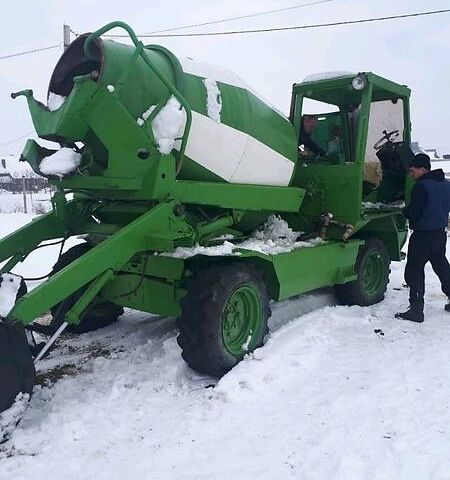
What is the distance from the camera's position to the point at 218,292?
4180 mm

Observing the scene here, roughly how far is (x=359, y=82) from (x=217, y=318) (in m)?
3.16

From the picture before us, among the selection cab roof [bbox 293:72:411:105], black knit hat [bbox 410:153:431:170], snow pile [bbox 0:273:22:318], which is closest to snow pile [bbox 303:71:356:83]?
cab roof [bbox 293:72:411:105]

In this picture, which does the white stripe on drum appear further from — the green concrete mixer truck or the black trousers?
the black trousers

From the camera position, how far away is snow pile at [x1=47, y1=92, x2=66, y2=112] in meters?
4.36

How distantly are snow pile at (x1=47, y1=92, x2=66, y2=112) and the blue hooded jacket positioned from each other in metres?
3.71

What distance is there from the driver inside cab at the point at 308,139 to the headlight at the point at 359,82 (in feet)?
2.37

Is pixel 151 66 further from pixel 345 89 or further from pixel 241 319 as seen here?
pixel 345 89

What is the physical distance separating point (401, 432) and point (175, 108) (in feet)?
9.06

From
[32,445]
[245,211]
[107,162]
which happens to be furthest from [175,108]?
[32,445]

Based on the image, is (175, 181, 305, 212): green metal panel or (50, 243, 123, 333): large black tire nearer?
(175, 181, 305, 212): green metal panel

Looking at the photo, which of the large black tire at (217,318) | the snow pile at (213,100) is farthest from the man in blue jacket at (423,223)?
the snow pile at (213,100)

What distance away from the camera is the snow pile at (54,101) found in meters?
4.36

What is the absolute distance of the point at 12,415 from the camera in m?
3.36

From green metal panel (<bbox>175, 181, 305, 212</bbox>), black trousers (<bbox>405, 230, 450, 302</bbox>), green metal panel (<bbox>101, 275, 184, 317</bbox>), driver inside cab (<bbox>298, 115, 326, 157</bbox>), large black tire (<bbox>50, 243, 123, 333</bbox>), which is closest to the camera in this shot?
green metal panel (<bbox>175, 181, 305, 212</bbox>)
